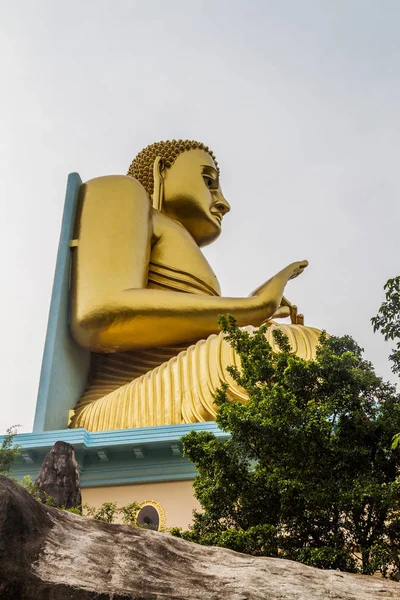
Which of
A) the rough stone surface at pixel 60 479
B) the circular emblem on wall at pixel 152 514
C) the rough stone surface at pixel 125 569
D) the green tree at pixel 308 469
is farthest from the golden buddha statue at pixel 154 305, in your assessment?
the rough stone surface at pixel 125 569

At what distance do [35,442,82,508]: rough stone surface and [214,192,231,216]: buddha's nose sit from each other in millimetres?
7134

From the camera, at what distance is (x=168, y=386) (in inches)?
350

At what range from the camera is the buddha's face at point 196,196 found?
11.7 metres

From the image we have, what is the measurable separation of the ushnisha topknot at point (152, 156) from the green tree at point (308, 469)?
22.1ft

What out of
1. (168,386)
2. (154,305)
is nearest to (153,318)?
(154,305)

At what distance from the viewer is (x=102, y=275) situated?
9820 mm

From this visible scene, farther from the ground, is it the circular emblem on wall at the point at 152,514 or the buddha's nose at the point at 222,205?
the buddha's nose at the point at 222,205

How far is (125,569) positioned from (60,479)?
229cm

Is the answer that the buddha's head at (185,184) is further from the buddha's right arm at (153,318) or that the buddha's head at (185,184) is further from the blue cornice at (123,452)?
the blue cornice at (123,452)

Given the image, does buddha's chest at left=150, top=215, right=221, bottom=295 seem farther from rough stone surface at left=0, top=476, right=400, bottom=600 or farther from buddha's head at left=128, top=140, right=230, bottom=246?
rough stone surface at left=0, top=476, right=400, bottom=600

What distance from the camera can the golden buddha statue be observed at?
882 cm

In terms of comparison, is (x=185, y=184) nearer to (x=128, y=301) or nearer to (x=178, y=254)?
(x=178, y=254)

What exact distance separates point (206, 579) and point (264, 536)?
186 centimetres

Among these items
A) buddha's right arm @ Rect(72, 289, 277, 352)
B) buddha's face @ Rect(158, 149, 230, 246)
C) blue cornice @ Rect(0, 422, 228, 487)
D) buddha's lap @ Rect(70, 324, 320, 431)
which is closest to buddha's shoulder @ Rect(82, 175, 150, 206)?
buddha's face @ Rect(158, 149, 230, 246)
